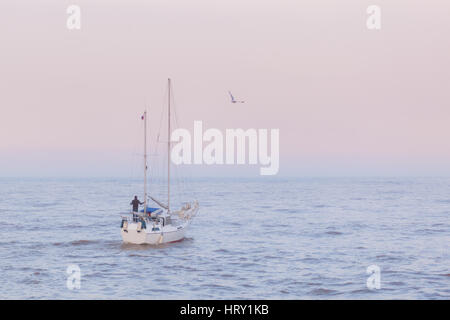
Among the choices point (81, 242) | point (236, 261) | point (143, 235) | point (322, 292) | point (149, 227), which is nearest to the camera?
point (322, 292)

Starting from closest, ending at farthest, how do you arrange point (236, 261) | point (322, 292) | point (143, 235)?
1. point (322, 292)
2. point (236, 261)
3. point (143, 235)

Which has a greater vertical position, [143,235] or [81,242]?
[143,235]

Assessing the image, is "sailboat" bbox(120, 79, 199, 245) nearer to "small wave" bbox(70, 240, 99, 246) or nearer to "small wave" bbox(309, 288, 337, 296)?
"small wave" bbox(70, 240, 99, 246)

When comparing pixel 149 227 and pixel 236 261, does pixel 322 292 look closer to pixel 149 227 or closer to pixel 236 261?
pixel 236 261

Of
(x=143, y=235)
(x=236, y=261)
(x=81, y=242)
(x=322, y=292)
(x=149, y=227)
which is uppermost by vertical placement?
(x=149, y=227)

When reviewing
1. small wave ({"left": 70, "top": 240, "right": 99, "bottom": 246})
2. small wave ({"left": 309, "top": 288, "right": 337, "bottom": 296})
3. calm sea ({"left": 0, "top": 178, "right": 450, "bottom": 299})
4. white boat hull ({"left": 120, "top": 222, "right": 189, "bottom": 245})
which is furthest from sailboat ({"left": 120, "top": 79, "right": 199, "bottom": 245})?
small wave ({"left": 309, "top": 288, "right": 337, "bottom": 296})

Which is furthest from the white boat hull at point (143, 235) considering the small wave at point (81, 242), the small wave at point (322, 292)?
the small wave at point (322, 292)

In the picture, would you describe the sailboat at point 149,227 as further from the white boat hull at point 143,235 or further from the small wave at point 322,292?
the small wave at point 322,292

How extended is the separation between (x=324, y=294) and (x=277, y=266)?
748cm

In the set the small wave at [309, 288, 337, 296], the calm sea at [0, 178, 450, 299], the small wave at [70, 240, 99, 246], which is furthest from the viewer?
the small wave at [70, 240, 99, 246]

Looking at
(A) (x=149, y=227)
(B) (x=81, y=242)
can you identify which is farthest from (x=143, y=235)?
(B) (x=81, y=242)

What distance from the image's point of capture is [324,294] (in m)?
24.9
